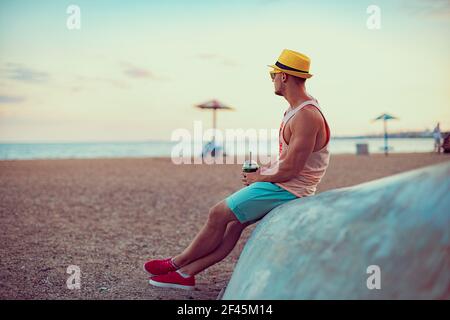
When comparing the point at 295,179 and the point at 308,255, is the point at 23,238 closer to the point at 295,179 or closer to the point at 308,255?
the point at 295,179

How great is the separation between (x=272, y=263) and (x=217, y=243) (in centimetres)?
106

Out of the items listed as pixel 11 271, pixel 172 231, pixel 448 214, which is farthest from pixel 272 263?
pixel 172 231

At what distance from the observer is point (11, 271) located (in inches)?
183

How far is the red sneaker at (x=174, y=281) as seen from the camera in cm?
385

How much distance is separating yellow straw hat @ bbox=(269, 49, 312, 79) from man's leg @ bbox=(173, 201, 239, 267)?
42.3 inches

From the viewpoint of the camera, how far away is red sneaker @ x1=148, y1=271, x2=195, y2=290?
3852 millimetres

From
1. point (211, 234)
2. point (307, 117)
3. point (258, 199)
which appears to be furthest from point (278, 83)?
point (211, 234)

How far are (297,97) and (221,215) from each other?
3.38ft

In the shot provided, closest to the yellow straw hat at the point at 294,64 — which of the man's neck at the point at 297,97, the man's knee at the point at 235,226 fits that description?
the man's neck at the point at 297,97

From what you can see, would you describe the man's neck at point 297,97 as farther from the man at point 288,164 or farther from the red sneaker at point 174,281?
the red sneaker at point 174,281

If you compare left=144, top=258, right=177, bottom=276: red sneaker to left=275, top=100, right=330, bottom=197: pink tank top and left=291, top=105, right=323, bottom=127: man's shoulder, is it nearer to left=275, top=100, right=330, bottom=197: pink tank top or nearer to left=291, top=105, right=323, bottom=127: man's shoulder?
left=275, top=100, right=330, bottom=197: pink tank top

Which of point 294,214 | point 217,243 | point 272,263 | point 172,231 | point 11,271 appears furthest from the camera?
point 172,231
